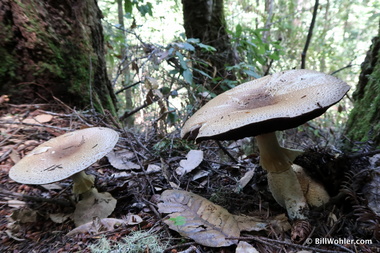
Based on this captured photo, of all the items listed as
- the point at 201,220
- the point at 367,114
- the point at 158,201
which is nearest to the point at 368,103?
the point at 367,114

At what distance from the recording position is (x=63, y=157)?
174 cm

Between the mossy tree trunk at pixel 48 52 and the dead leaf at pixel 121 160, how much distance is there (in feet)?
2.61

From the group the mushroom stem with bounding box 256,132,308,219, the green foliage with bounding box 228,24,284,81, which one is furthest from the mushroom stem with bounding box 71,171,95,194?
the green foliage with bounding box 228,24,284,81

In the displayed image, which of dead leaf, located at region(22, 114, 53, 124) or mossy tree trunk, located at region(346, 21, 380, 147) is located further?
dead leaf, located at region(22, 114, 53, 124)

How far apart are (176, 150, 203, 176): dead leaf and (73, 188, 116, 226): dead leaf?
687 millimetres

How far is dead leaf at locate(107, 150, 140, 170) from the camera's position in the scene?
7.97 feet

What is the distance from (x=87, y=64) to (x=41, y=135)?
1223 millimetres

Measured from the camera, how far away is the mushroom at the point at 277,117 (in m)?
1.33

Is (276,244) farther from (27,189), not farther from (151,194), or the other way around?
(27,189)

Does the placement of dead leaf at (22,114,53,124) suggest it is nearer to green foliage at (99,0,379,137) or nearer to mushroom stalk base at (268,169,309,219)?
green foliage at (99,0,379,137)

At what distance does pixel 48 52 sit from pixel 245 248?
3135mm

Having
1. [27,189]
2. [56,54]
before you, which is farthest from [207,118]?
[56,54]

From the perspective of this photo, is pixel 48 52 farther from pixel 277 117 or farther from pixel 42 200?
pixel 277 117

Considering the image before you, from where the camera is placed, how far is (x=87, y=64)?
11.3 feet
